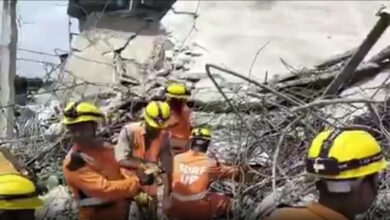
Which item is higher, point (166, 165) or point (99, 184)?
point (99, 184)

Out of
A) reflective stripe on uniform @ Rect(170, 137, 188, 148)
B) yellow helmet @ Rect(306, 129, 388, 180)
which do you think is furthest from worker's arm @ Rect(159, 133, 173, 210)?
yellow helmet @ Rect(306, 129, 388, 180)

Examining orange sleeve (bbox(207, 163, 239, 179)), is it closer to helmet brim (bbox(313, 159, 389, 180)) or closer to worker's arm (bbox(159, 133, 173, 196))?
worker's arm (bbox(159, 133, 173, 196))

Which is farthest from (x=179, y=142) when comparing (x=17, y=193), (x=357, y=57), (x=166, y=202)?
(x=17, y=193)

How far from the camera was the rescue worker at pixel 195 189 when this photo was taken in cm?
724

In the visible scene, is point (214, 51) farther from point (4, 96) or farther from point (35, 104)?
point (4, 96)

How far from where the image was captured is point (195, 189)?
726cm

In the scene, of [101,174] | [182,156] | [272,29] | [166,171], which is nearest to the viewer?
[101,174]

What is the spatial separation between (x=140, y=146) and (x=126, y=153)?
4.7 inches

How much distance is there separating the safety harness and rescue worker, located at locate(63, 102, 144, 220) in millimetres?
3141

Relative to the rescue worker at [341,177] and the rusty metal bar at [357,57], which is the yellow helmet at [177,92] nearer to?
the rusty metal bar at [357,57]

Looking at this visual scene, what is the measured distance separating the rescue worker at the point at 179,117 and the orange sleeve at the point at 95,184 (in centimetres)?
170

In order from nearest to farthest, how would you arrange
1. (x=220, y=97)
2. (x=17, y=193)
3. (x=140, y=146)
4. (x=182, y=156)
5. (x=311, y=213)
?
(x=311, y=213) → (x=17, y=193) → (x=182, y=156) → (x=140, y=146) → (x=220, y=97)

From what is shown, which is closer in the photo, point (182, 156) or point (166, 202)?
point (166, 202)

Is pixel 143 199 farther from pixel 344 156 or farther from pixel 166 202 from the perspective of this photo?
pixel 344 156
